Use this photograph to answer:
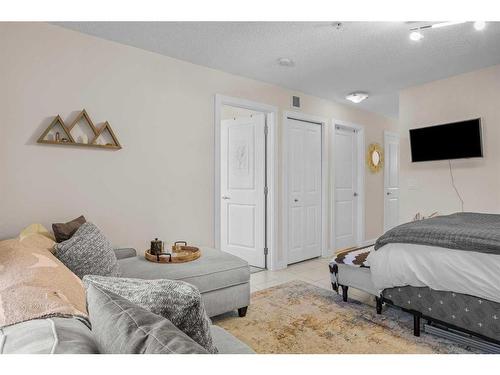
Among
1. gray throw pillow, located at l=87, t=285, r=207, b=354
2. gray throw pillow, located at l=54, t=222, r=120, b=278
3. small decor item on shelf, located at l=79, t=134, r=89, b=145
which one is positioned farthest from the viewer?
small decor item on shelf, located at l=79, t=134, r=89, b=145

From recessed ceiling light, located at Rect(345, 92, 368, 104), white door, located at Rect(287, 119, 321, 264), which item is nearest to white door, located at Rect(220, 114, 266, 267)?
white door, located at Rect(287, 119, 321, 264)

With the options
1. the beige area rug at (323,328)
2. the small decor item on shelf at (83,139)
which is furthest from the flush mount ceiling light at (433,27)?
the small decor item on shelf at (83,139)

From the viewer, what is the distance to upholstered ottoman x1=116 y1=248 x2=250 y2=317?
2316 millimetres

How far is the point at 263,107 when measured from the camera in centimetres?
400

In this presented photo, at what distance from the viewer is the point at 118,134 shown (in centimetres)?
290

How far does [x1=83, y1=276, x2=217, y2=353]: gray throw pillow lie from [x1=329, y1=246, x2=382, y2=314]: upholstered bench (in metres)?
2.12

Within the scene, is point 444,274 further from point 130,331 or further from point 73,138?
point 73,138

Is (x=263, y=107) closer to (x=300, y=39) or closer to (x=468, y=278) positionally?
(x=300, y=39)

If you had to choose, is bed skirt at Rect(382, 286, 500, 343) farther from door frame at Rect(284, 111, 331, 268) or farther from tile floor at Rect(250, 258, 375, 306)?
door frame at Rect(284, 111, 331, 268)

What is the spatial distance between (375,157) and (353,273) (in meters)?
3.31

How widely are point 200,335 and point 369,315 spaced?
7.24 feet
